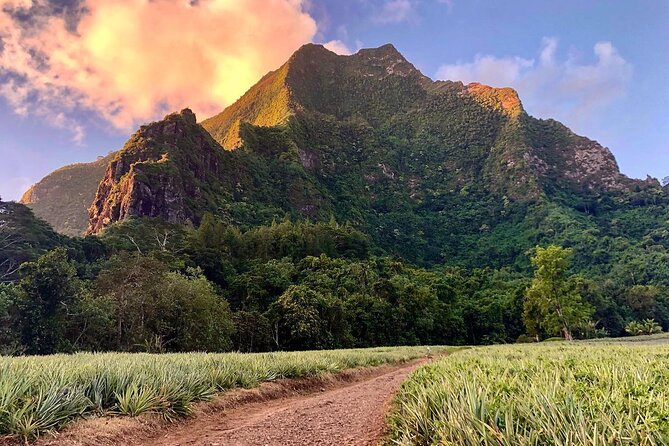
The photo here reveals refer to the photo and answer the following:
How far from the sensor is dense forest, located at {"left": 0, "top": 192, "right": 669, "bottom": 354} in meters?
29.0

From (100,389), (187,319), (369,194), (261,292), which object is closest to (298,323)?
(261,292)

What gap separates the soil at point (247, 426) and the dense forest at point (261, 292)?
23056mm

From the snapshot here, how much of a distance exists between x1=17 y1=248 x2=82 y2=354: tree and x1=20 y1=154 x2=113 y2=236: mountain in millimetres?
151373

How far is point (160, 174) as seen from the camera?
11875cm

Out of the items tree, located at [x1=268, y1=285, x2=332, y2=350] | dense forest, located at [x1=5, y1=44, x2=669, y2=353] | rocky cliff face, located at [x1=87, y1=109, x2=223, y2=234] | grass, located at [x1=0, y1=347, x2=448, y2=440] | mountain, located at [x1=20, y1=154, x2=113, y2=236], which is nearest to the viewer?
grass, located at [x1=0, y1=347, x2=448, y2=440]

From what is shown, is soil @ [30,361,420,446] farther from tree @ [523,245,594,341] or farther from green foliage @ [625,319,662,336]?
green foliage @ [625,319,662,336]

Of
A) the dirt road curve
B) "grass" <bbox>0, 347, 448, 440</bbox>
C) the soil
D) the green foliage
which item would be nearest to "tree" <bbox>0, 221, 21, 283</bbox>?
"grass" <bbox>0, 347, 448, 440</bbox>

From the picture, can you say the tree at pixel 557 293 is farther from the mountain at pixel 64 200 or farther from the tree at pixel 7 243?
the mountain at pixel 64 200

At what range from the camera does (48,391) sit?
235 inches

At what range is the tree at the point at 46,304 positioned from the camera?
27781 millimetres

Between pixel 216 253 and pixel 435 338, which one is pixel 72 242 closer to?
pixel 216 253

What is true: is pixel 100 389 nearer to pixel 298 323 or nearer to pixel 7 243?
pixel 298 323

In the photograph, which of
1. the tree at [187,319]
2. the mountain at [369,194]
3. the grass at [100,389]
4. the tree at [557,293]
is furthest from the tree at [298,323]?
the mountain at [369,194]

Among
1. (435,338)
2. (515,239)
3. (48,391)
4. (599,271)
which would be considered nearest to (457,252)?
(515,239)
